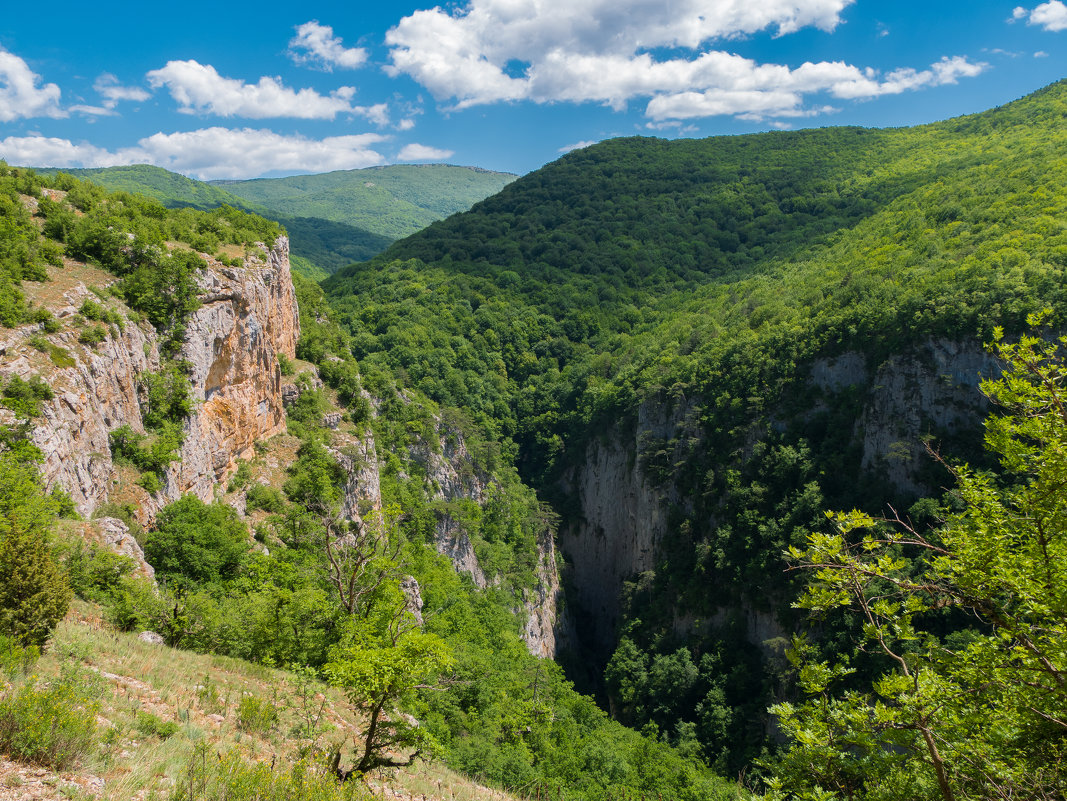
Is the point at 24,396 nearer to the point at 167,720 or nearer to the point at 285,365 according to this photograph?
the point at 167,720

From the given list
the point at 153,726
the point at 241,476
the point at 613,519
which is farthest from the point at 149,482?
the point at 613,519

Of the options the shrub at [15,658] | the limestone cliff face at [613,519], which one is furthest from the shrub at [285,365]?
the limestone cliff face at [613,519]

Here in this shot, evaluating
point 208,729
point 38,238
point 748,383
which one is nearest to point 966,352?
point 748,383

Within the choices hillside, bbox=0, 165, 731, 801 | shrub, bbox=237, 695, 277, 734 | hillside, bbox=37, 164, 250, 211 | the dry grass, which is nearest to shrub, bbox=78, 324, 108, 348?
hillside, bbox=0, 165, 731, 801

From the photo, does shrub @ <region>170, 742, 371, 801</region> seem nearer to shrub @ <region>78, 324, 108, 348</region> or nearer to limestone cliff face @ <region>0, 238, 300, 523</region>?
limestone cliff face @ <region>0, 238, 300, 523</region>

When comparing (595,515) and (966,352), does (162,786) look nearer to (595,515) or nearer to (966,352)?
(966,352)

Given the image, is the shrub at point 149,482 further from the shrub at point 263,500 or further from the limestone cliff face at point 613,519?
the limestone cliff face at point 613,519
